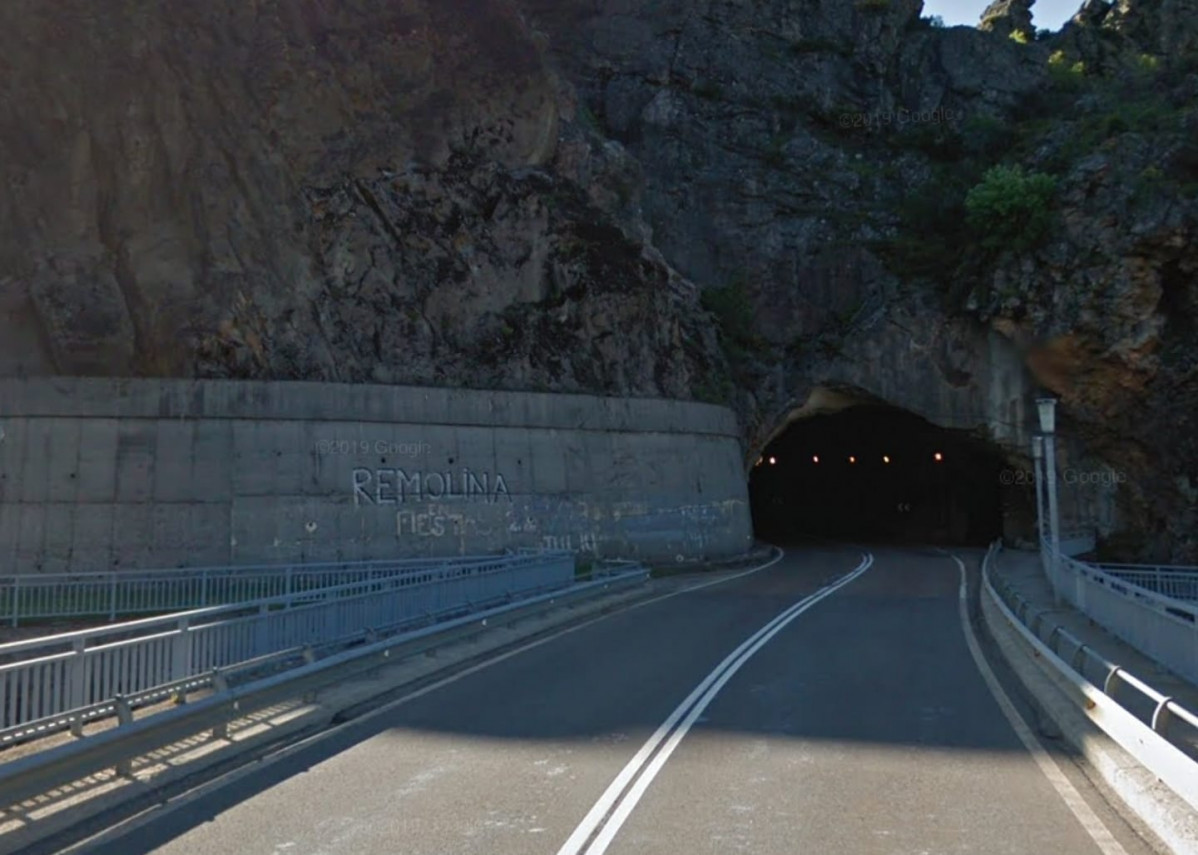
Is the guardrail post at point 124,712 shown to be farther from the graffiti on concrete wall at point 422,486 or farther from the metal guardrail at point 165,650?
the graffiti on concrete wall at point 422,486

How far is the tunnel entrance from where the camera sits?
5725 centimetres

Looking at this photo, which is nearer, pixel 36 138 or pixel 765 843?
pixel 765 843

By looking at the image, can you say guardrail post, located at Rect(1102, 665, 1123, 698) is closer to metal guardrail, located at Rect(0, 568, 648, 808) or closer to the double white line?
the double white line

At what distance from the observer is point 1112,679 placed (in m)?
9.09

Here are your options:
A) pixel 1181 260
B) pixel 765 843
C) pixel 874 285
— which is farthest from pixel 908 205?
pixel 765 843

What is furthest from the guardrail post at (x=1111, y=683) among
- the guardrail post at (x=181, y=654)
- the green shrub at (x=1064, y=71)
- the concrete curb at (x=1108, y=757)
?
the green shrub at (x=1064, y=71)

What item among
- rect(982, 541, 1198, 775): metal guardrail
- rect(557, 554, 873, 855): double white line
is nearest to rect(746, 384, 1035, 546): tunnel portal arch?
rect(982, 541, 1198, 775): metal guardrail

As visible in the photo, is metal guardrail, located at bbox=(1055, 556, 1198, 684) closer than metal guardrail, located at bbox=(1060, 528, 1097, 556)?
Yes

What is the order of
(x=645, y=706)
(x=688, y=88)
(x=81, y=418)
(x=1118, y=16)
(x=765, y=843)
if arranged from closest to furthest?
(x=765, y=843) → (x=645, y=706) → (x=81, y=418) → (x=688, y=88) → (x=1118, y=16)

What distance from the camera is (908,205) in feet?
167

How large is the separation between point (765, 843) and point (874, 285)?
44.6 metres

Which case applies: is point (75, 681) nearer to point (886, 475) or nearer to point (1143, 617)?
point (1143, 617)

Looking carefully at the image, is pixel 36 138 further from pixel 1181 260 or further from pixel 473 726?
pixel 1181 260

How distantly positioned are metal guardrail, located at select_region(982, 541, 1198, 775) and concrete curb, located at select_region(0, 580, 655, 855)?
7.02 meters
